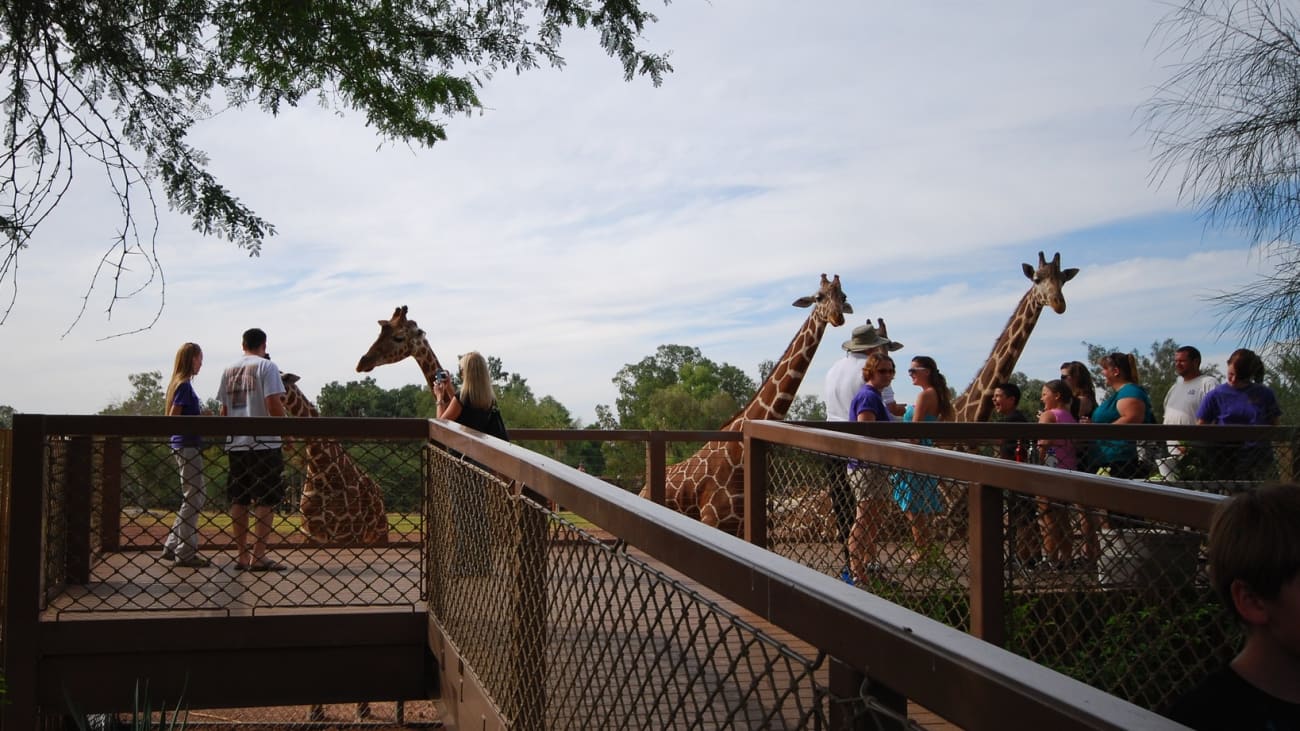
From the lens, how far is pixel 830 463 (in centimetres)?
537

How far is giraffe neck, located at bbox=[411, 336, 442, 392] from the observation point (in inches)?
503

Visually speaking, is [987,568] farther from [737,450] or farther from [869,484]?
[737,450]

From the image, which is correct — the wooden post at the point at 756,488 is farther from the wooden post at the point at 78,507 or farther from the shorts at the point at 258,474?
the wooden post at the point at 78,507

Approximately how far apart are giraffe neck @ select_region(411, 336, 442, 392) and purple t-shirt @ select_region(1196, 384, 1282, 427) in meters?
8.11

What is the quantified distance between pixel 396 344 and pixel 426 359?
0.50 metres

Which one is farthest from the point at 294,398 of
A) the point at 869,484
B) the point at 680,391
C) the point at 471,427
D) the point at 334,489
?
the point at 680,391

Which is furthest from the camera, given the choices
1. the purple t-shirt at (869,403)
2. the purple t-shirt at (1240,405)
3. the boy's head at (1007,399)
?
the boy's head at (1007,399)

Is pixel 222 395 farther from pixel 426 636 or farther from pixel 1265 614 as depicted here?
pixel 1265 614

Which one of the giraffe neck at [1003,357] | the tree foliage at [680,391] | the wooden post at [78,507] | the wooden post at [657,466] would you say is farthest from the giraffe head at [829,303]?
the tree foliage at [680,391]

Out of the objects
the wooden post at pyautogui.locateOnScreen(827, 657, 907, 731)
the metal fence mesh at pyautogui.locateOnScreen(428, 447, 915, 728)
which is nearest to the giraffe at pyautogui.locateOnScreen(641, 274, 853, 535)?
the metal fence mesh at pyautogui.locateOnScreen(428, 447, 915, 728)

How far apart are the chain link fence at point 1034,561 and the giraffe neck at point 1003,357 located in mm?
5623

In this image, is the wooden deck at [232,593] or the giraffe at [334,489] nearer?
the wooden deck at [232,593]

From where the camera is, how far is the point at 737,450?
10.6 m

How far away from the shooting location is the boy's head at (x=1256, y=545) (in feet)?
5.89
